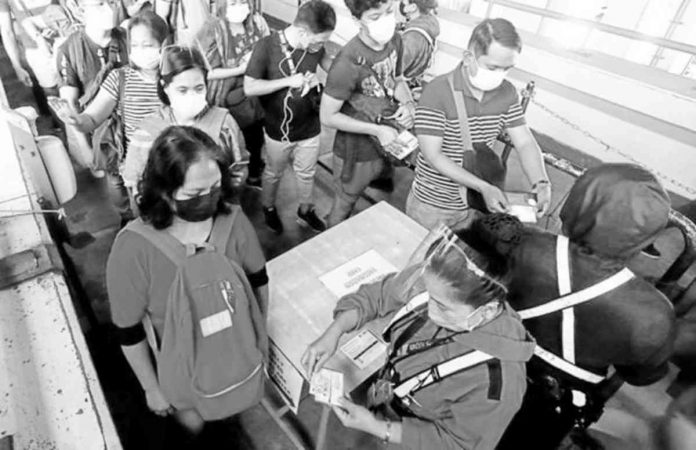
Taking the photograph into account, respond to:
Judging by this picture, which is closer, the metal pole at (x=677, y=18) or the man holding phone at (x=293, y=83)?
the man holding phone at (x=293, y=83)

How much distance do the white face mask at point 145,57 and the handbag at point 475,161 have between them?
1.46 metres

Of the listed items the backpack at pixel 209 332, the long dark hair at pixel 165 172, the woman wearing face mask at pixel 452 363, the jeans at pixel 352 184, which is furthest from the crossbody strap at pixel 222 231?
the jeans at pixel 352 184

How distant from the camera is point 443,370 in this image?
3.73 ft

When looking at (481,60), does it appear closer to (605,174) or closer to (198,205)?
(605,174)

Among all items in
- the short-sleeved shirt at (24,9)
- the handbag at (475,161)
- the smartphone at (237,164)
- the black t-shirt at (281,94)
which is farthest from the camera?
the short-sleeved shirt at (24,9)

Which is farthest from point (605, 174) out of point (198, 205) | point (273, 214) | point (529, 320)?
point (273, 214)

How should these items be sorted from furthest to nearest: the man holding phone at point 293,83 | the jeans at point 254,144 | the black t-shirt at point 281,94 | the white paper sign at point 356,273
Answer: the jeans at point 254,144 → the black t-shirt at point 281,94 → the man holding phone at point 293,83 → the white paper sign at point 356,273

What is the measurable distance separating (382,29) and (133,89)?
1.30 meters

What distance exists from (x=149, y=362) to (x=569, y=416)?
1.45m

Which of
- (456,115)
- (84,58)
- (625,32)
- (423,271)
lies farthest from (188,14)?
(625,32)

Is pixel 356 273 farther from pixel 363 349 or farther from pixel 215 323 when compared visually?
pixel 215 323

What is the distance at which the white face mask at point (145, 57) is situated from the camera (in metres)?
2.23

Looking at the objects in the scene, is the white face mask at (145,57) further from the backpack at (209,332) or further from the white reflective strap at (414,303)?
the white reflective strap at (414,303)

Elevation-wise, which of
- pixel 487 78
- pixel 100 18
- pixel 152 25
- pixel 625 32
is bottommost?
pixel 100 18
